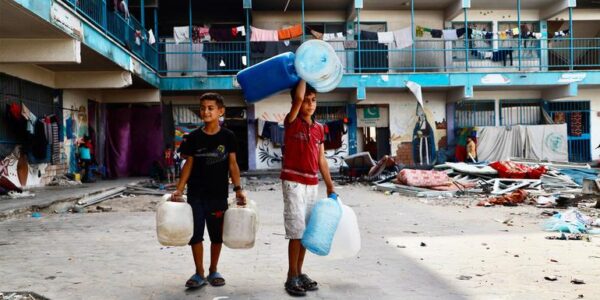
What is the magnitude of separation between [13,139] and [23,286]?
8.83 meters

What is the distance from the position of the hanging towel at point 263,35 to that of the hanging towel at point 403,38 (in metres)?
4.31

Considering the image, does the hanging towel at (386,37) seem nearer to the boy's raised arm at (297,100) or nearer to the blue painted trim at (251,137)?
the blue painted trim at (251,137)

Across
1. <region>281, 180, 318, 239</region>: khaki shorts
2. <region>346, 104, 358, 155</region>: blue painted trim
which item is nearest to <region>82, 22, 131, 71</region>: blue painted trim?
<region>281, 180, 318, 239</region>: khaki shorts

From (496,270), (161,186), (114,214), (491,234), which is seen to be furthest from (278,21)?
(496,270)

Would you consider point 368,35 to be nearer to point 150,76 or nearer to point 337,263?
point 150,76

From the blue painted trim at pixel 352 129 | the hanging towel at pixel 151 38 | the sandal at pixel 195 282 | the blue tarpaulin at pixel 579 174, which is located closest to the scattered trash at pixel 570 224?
the sandal at pixel 195 282

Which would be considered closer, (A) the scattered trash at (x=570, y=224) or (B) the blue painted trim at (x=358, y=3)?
(A) the scattered trash at (x=570, y=224)

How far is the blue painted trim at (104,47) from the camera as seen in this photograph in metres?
10.3

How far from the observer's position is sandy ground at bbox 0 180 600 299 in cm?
372

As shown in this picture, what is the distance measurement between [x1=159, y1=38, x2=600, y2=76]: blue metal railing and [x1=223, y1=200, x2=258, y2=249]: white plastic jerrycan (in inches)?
577

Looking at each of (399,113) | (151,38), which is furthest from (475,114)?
(151,38)

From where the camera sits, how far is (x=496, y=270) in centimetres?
432

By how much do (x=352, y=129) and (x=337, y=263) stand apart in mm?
15656

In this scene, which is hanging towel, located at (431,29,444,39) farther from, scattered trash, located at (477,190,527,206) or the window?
scattered trash, located at (477,190,527,206)
